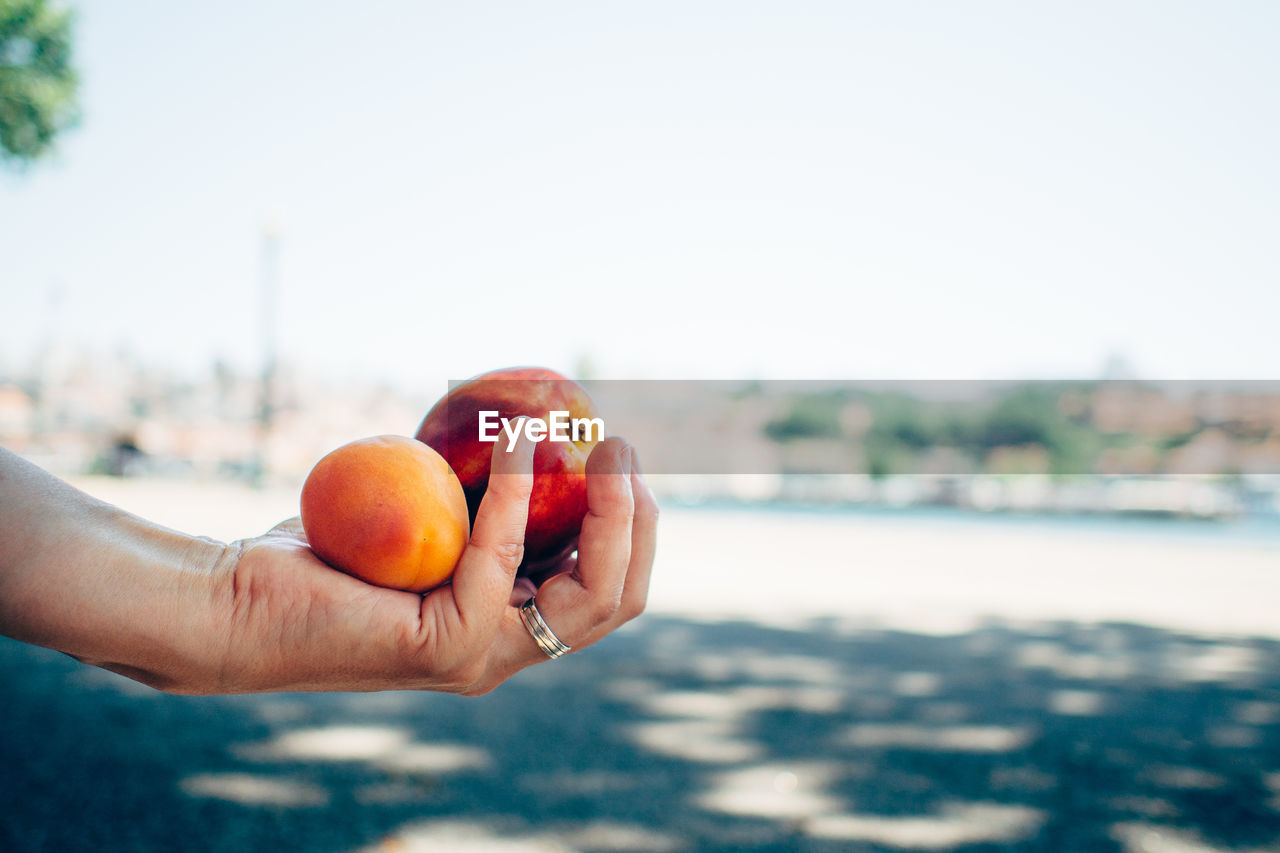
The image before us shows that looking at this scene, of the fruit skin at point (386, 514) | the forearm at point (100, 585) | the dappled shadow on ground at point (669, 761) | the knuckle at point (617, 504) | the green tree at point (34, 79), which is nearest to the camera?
the forearm at point (100, 585)

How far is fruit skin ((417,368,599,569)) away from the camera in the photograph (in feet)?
6.08

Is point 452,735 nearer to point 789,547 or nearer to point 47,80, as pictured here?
point 47,80

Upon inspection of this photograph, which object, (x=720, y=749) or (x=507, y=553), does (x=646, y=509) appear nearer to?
(x=507, y=553)

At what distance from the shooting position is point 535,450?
1854 millimetres

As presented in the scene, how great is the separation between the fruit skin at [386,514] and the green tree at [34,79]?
Answer: 347 inches

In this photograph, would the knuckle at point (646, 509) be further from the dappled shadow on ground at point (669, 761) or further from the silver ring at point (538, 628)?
the dappled shadow on ground at point (669, 761)

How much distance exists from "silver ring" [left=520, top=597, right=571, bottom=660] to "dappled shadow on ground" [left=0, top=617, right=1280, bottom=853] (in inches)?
109

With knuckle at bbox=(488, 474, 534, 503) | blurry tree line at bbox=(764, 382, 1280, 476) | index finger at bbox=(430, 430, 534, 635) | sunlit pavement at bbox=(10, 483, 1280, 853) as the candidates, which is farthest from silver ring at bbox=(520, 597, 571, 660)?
blurry tree line at bbox=(764, 382, 1280, 476)

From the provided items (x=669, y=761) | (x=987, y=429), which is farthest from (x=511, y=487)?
(x=987, y=429)

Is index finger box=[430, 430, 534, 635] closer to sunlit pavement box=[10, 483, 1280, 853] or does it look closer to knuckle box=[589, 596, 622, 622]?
knuckle box=[589, 596, 622, 622]

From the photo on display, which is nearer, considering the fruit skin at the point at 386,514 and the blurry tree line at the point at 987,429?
the fruit skin at the point at 386,514

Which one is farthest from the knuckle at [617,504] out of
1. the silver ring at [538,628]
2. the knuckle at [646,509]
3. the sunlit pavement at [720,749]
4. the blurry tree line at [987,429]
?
the blurry tree line at [987,429]

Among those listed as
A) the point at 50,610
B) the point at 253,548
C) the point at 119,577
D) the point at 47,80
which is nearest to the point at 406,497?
the point at 253,548

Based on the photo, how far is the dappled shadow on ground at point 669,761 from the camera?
14.4 feet
